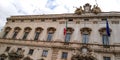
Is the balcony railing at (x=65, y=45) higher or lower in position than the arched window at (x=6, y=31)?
lower

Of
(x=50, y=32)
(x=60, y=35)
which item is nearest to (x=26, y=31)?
(x=50, y=32)

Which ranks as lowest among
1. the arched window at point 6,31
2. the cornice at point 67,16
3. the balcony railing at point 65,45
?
the balcony railing at point 65,45

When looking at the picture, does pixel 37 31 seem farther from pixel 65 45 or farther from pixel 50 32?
pixel 65 45

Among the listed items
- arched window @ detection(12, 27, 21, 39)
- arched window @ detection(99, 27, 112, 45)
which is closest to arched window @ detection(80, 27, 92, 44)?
arched window @ detection(99, 27, 112, 45)

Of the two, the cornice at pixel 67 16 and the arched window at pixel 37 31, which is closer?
the cornice at pixel 67 16

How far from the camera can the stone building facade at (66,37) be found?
1969 cm

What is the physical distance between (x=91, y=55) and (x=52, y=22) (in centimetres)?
1029

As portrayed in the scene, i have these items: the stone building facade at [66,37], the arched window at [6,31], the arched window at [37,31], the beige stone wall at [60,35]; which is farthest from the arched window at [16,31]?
the arched window at [37,31]

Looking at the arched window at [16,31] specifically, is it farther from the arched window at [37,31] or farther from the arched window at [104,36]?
the arched window at [104,36]

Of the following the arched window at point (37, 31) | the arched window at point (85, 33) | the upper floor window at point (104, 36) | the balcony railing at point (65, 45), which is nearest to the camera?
the balcony railing at point (65, 45)

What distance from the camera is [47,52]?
21969 millimetres

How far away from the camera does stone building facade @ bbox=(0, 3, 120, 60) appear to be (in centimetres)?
1969

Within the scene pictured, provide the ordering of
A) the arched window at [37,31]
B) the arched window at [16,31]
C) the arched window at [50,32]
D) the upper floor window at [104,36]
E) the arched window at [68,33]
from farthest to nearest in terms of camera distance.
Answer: the arched window at [16,31], the arched window at [37,31], the arched window at [50,32], the arched window at [68,33], the upper floor window at [104,36]

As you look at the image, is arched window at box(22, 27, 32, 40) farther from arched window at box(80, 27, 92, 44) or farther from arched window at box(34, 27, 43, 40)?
arched window at box(80, 27, 92, 44)
